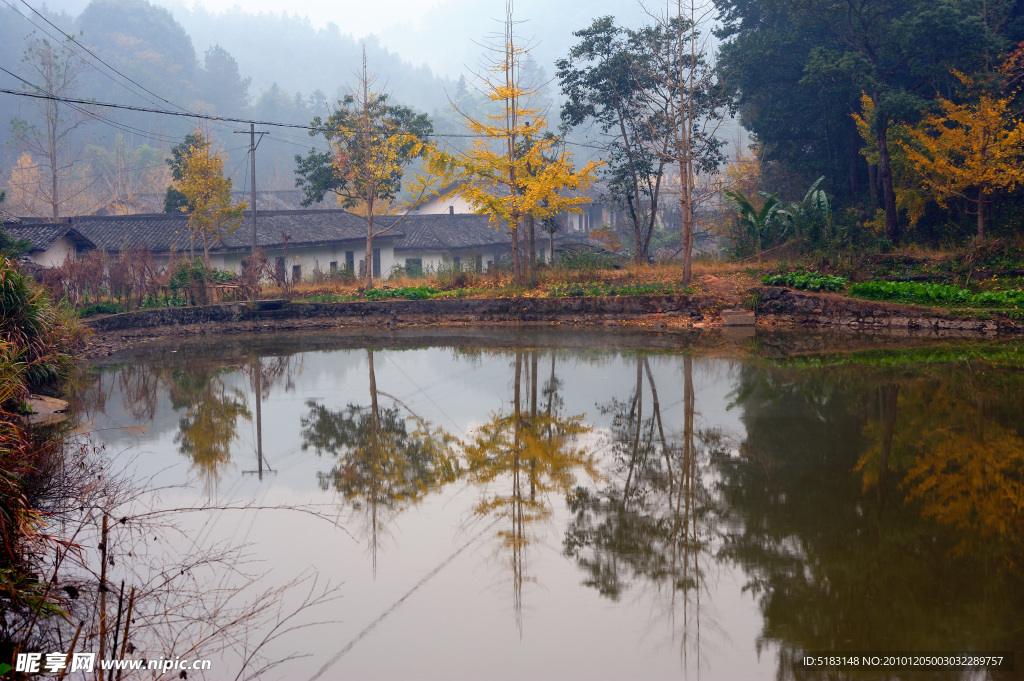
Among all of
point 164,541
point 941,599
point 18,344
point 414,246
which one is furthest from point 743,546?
point 414,246

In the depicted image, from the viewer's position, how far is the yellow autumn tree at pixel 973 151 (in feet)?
79.7

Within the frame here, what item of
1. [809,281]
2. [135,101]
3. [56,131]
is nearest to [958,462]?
[809,281]

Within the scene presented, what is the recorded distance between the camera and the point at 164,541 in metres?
8.20

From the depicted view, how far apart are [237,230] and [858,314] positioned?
95.3 feet

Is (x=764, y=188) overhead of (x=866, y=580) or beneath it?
overhead

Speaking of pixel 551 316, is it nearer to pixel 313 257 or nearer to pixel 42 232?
pixel 313 257

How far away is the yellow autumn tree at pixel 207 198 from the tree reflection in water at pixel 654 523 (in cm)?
2953

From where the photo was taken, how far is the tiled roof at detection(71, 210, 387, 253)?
37.2 metres

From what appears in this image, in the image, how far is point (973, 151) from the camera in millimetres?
24750

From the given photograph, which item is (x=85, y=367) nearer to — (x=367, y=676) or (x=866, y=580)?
(x=367, y=676)

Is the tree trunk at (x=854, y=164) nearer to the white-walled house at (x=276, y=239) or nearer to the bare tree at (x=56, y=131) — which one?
the white-walled house at (x=276, y=239)

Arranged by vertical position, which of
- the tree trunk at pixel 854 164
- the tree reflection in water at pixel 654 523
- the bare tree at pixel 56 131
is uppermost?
the bare tree at pixel 56 131

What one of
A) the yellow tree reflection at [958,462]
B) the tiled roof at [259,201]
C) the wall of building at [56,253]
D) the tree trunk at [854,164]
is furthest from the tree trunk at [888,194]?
the tiled roof at [259,201]

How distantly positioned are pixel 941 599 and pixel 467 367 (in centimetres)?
1322
